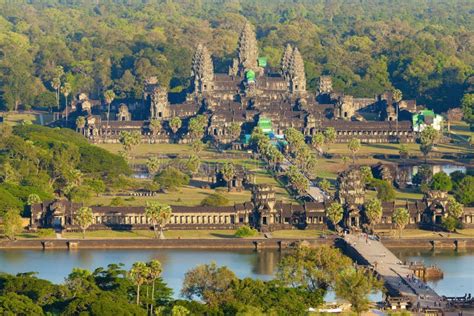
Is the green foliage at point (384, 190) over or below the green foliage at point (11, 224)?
over

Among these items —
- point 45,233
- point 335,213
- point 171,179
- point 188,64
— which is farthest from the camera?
point 188,64

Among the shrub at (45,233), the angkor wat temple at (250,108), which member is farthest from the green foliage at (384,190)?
the angkor wat temple at (250,108)

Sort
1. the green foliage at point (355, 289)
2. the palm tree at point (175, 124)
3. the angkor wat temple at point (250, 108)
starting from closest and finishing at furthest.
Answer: the green foliage at point (355, 289) → the palm tree at point (175, 124) → the angkor wat temple at point (250, 108)

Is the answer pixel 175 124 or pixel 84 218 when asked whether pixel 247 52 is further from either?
pixel 84 218

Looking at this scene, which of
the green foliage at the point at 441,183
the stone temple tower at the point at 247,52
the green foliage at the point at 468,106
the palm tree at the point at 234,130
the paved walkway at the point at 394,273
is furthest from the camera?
the stone temple tower at the point at 247,52

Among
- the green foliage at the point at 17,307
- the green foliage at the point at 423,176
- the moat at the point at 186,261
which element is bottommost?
the green foliage at the point at 17,307

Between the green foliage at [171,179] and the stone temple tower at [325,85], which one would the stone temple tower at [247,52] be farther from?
the green foliage at [171,179]

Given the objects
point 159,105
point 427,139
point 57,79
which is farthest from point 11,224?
point 57,79

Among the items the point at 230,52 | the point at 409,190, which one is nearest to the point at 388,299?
the point at 409,190
